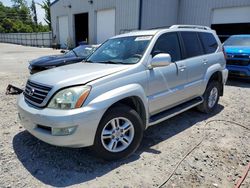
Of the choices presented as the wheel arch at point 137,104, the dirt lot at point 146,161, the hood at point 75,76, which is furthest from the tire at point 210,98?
the hood at point 75,76

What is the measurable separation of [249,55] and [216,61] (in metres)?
4.03

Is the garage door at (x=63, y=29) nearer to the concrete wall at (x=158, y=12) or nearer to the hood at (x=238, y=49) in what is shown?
the concrete wall at (x=158, y=12)

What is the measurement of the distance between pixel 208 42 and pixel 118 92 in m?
3.09

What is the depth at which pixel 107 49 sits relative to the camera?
4.40 m

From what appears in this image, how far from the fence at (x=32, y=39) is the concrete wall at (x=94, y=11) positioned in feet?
10.4

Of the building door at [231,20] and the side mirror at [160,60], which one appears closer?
the side mirror at [160,60]

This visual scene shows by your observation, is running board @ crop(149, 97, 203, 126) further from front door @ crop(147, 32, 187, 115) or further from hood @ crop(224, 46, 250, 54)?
hood @ crop(224, 46, 250, 54)

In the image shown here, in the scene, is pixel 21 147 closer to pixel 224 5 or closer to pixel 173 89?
pixel 173 89

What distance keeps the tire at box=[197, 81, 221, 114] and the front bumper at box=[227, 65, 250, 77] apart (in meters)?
3.57

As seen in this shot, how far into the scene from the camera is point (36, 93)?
10.4 feet

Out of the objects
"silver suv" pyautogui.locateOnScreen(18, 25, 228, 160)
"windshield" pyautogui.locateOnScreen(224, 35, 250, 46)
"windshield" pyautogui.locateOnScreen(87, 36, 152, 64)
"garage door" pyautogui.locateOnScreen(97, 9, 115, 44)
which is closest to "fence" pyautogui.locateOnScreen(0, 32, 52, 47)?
"garage door" pyautogui.locateOnScreen(97, 9, 115, 44)

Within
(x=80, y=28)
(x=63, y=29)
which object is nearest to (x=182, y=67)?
(x=80, y=28)

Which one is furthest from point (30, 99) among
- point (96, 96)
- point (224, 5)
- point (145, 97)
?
point (224, 5)

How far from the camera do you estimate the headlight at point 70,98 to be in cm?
283
